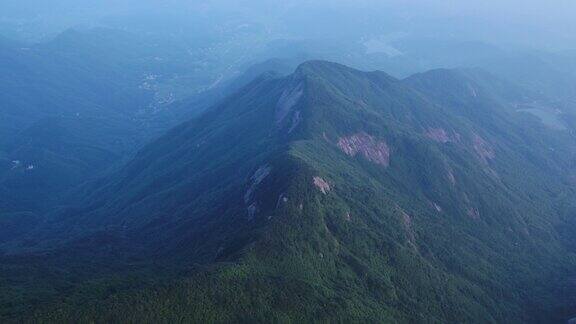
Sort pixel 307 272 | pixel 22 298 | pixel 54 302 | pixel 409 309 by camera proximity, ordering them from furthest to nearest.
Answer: pixel 409 309, pixel 307 272, pixel 22 298, pixel 54 302

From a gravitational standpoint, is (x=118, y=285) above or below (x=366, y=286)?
above

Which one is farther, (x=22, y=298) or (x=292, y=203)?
(x=292, y=203)

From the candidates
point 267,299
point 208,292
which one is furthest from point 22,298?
point 267,299

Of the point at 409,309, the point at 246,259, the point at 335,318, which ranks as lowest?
the point at 409,309

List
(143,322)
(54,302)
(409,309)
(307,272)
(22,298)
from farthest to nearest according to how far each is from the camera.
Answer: (409,309)
(307,272)
(22,298)
(54,302)
(143,322)

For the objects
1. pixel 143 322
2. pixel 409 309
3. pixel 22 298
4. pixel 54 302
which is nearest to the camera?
pixel 143 322

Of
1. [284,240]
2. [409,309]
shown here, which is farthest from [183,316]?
[409,309]

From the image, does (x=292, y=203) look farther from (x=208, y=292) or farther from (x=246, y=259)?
(x=208, y=292)

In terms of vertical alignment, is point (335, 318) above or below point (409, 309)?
above

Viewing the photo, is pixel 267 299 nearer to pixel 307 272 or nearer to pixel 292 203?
pixel 307 272
